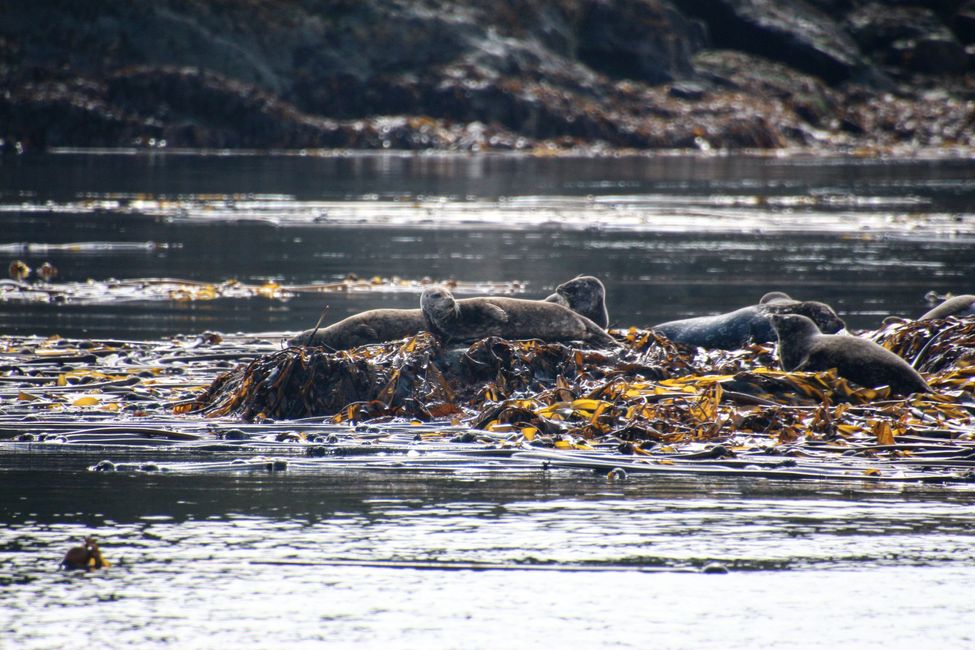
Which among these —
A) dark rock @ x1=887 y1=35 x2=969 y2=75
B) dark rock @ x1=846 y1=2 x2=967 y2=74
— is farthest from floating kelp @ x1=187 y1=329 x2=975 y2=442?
dark rock @ x1=846 y1=2 x2=967 y2=74

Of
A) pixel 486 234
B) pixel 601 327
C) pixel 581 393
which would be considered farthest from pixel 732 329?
pixel 486 234

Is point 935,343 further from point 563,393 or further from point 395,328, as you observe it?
point 395,328

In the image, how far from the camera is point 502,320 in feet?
34.6

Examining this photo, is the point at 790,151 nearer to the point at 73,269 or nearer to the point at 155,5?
the point at 155,5

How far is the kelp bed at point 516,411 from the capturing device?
26.2ft

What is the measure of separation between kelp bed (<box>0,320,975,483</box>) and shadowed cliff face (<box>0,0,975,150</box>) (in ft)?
156

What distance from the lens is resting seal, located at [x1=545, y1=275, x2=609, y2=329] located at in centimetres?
1159

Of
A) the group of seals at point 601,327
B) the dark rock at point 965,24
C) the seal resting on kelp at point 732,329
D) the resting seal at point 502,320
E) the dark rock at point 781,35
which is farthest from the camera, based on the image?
the dark rock at point 965,24

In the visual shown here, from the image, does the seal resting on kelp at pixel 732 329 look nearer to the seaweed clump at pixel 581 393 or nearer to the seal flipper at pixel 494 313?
the seaweed clump at pixel 581 393

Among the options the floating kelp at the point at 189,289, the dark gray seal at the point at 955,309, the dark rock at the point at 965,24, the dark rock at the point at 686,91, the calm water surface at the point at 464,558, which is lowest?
the floating kelp at the point at 189,289

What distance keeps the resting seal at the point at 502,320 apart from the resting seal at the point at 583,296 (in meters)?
0.55

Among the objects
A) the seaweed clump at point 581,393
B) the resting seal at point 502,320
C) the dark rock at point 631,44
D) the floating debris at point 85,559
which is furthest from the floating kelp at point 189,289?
the dark rock at point 631,44

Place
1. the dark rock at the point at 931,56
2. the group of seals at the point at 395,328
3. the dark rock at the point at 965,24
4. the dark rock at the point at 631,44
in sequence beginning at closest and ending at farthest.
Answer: the group of seals at the point at 395,328
the dark rock at the point at 631,44
the dark rock at the point at 931,56
the dark rock at the point at 965,24

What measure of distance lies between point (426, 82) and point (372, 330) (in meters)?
54.6
